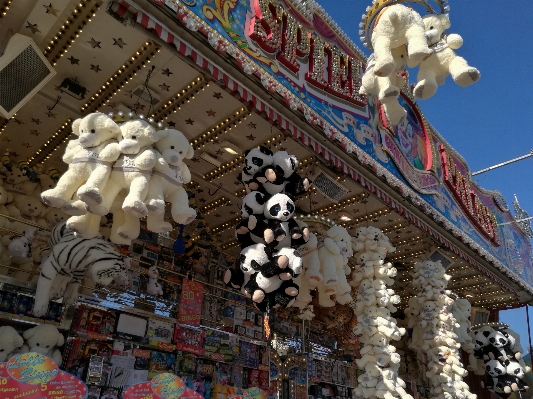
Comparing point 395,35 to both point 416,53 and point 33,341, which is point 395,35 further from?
point 33,341

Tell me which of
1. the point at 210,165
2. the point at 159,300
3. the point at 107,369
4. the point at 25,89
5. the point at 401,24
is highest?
the point at 401,24

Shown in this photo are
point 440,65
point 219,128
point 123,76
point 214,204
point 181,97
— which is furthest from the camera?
point 214,204

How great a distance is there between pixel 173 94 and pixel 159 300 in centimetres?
249

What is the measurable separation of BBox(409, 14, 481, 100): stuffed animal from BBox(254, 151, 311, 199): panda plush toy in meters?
1.31

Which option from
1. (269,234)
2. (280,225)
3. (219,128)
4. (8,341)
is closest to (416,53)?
(280,225)

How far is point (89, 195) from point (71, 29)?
1636mm

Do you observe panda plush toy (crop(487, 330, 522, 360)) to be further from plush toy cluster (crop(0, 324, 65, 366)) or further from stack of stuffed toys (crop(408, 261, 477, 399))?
plush toy cluster (crop(0, 324, 65, 366))

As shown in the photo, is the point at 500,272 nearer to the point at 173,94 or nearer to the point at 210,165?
the point at 210,165

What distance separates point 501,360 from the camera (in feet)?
24.2

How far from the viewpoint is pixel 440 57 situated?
3.66m

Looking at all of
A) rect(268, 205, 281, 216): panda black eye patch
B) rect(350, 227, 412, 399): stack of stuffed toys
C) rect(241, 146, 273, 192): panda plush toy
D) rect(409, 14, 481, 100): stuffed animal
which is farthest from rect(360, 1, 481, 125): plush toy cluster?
rect(350, 227, 412, 399): stack of stuffed toys

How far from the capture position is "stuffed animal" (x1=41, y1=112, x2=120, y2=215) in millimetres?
2750

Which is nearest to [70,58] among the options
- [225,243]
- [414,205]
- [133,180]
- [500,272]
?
[133,180]

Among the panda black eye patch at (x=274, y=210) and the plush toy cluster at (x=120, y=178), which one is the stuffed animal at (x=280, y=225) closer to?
the panda black eye patch at (x=274, y=210)
